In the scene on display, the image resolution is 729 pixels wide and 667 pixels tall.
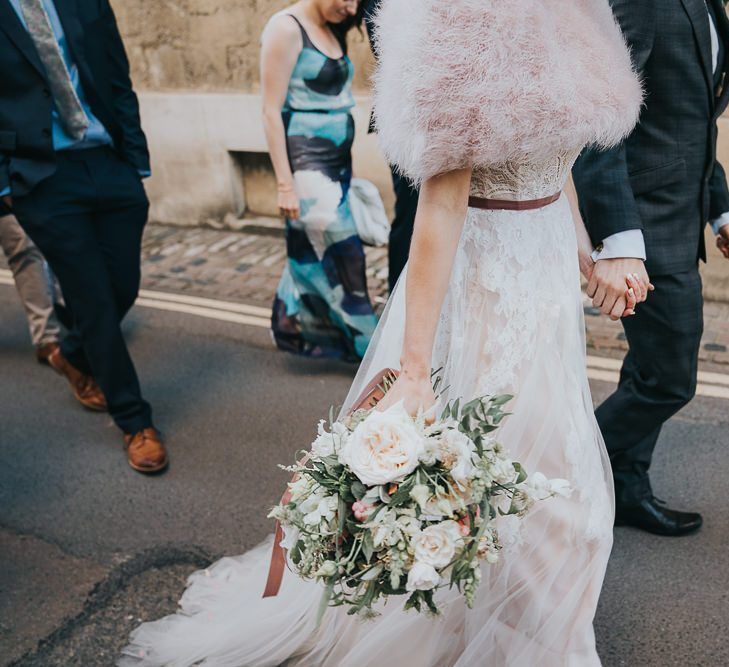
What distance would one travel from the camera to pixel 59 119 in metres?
3.73

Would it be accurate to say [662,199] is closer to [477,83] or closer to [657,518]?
[477,83]

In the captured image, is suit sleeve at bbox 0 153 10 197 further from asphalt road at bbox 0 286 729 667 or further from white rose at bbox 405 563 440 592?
white rose at bbox 405 563 440 592

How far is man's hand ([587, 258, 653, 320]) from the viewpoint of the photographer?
2.30 meters

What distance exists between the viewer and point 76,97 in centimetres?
368

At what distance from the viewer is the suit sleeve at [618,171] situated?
7.90ft

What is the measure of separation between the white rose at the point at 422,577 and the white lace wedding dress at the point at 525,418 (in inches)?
20.1

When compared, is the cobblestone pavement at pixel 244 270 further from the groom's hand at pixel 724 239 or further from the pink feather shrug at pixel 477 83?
the pink feather shrug at pixel 477 83

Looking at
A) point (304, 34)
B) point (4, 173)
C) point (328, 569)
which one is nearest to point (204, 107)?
point (304, 34)

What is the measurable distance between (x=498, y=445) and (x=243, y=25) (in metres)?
6.05

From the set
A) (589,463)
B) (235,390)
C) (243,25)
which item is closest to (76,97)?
(235,390)

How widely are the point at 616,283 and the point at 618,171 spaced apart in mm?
339

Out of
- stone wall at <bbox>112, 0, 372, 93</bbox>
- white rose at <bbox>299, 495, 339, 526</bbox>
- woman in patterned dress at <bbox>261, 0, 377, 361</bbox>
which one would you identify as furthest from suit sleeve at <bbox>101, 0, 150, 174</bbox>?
stone wall at <bbox>112, 0, 372, 93</bbox>

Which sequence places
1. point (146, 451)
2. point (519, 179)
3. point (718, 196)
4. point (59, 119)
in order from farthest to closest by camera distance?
point (146, 451)
point (59, 119)
point (718, 196)
point (519, 179)

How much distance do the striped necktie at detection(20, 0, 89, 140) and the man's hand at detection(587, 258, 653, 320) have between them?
7.90 feet
